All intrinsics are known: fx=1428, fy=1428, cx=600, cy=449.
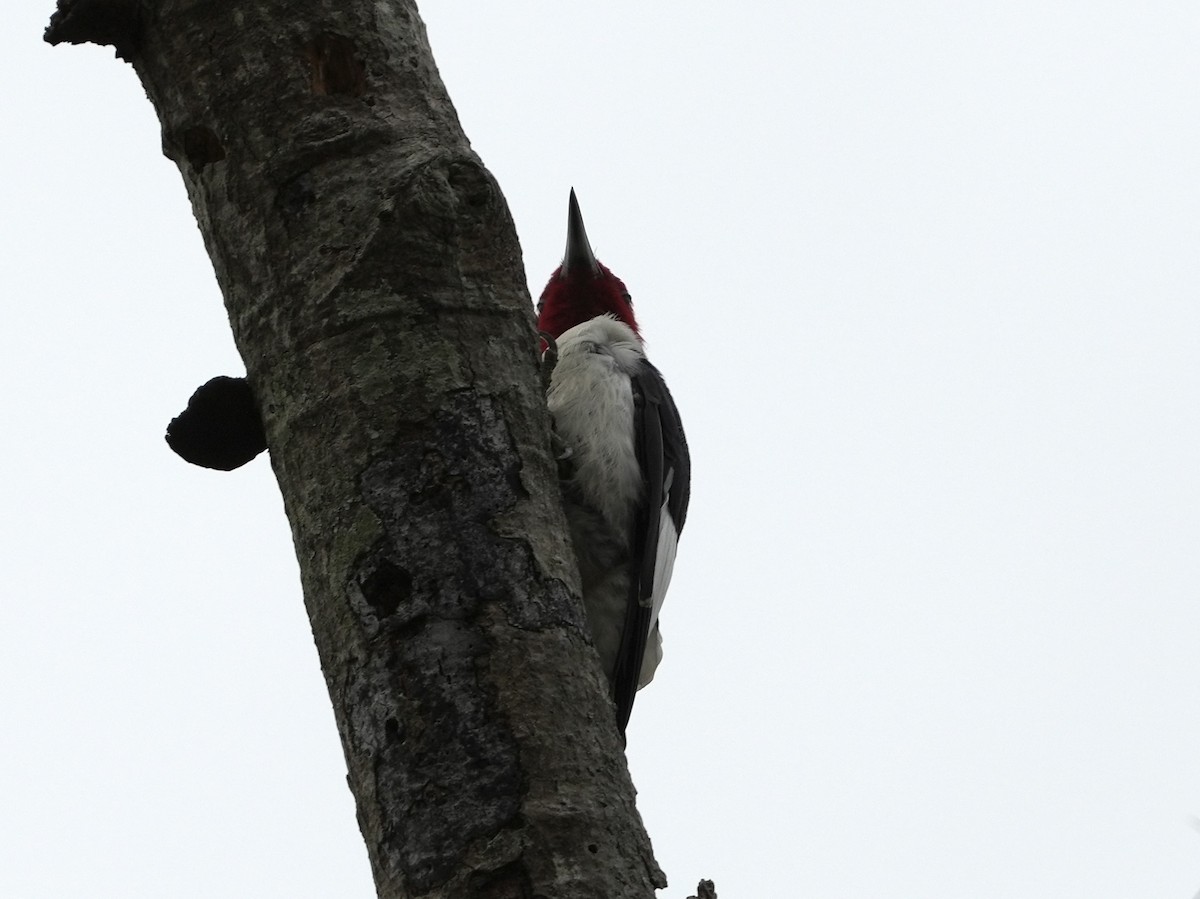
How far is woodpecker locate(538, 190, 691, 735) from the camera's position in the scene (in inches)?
139

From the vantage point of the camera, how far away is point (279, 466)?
2.25m

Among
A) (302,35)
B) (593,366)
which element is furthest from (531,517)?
(593,366)

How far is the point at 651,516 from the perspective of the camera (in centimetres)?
366

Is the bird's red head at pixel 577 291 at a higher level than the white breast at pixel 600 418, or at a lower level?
higher

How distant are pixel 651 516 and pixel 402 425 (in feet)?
5.18

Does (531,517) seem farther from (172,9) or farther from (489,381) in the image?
(172,9)

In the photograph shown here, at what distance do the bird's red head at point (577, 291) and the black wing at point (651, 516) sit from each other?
99 centimetres

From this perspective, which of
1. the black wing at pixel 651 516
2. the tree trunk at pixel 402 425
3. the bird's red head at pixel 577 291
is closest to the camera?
the tree trunk at pixel 402 425

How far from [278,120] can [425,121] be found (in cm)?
26

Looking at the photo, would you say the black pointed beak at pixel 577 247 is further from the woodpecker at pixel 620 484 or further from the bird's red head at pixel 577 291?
the woodpecker at pixel 620 484

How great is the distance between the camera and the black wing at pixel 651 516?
3520 millimetres

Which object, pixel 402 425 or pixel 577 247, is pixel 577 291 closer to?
pixel 577 247

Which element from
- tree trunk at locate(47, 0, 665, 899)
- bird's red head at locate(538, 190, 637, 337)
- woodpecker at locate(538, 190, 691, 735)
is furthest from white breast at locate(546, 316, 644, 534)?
tree trunk at locate(47, 0, 665, 899)

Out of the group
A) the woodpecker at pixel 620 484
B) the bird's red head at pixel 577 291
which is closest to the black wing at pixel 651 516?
the woodpecker at pixel 620 484
